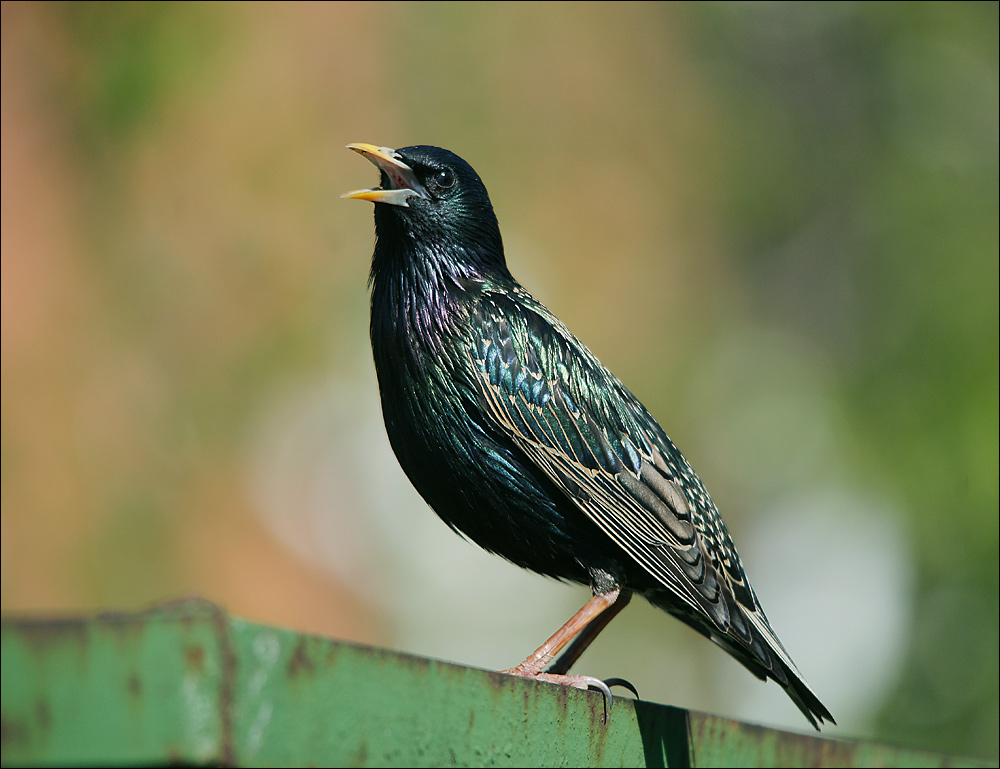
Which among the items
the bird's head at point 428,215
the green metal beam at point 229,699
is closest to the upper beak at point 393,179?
the bird's head at point 428,215

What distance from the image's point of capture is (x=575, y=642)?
3314mm

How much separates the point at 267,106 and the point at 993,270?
5.73m

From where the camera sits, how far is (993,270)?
8.36 metres

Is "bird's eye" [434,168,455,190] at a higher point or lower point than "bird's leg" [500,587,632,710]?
higher

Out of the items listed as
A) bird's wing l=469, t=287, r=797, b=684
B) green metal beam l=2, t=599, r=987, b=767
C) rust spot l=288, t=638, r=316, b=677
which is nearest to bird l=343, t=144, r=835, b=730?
bird's wing l=469, t=287, r=797, b=684

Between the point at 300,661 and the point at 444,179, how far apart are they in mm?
2165

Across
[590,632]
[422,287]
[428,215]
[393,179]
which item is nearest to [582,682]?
[590,632]

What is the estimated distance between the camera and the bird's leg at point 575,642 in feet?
8.86

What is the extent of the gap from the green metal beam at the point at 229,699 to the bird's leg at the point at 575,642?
2.87 feet

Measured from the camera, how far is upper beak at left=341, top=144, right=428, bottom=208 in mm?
3127

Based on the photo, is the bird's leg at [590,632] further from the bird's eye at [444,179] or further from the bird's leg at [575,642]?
the bird's eye at [444,179]

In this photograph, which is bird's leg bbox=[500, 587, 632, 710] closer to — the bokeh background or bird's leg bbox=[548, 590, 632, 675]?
bird's leg bbox=[548, 590, 632, 675]

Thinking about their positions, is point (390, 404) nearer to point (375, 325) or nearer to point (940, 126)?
point (375, 325)

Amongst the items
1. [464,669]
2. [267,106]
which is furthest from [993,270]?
[464,669]
